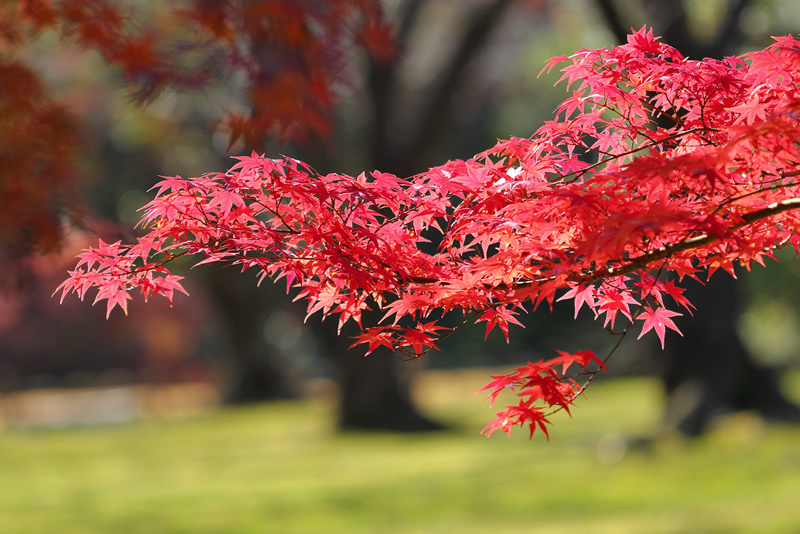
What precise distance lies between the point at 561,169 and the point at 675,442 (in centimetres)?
813

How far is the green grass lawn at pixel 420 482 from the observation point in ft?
24.7

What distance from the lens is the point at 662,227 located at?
2.09m

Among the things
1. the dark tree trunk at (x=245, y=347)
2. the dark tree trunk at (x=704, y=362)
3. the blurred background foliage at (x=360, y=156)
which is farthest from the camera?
the dark tree trunk at (x=245, y=347)

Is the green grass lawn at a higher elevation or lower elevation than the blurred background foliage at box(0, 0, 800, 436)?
lower

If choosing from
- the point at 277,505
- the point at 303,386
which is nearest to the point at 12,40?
the point at 277,505

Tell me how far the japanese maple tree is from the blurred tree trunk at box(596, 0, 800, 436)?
738 centimetres

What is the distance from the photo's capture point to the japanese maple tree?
2.33m

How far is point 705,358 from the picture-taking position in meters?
10.5

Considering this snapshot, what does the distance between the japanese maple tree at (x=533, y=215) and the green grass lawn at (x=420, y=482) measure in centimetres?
473

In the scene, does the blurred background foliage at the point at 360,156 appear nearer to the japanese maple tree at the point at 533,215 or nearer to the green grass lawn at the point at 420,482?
the green grass lawn at the point at 420,482

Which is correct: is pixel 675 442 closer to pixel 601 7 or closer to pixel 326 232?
pixel 601 7

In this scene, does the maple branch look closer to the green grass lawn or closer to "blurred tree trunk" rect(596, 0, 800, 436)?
the green grass lawn

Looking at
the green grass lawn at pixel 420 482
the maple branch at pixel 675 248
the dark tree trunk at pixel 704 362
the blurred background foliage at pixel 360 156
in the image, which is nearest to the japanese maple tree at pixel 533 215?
the maple branch at pixel 675 248

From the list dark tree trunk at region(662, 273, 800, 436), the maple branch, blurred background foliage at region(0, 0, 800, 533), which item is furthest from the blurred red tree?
dark tree trunk at region(662, 273, 800, 436)
